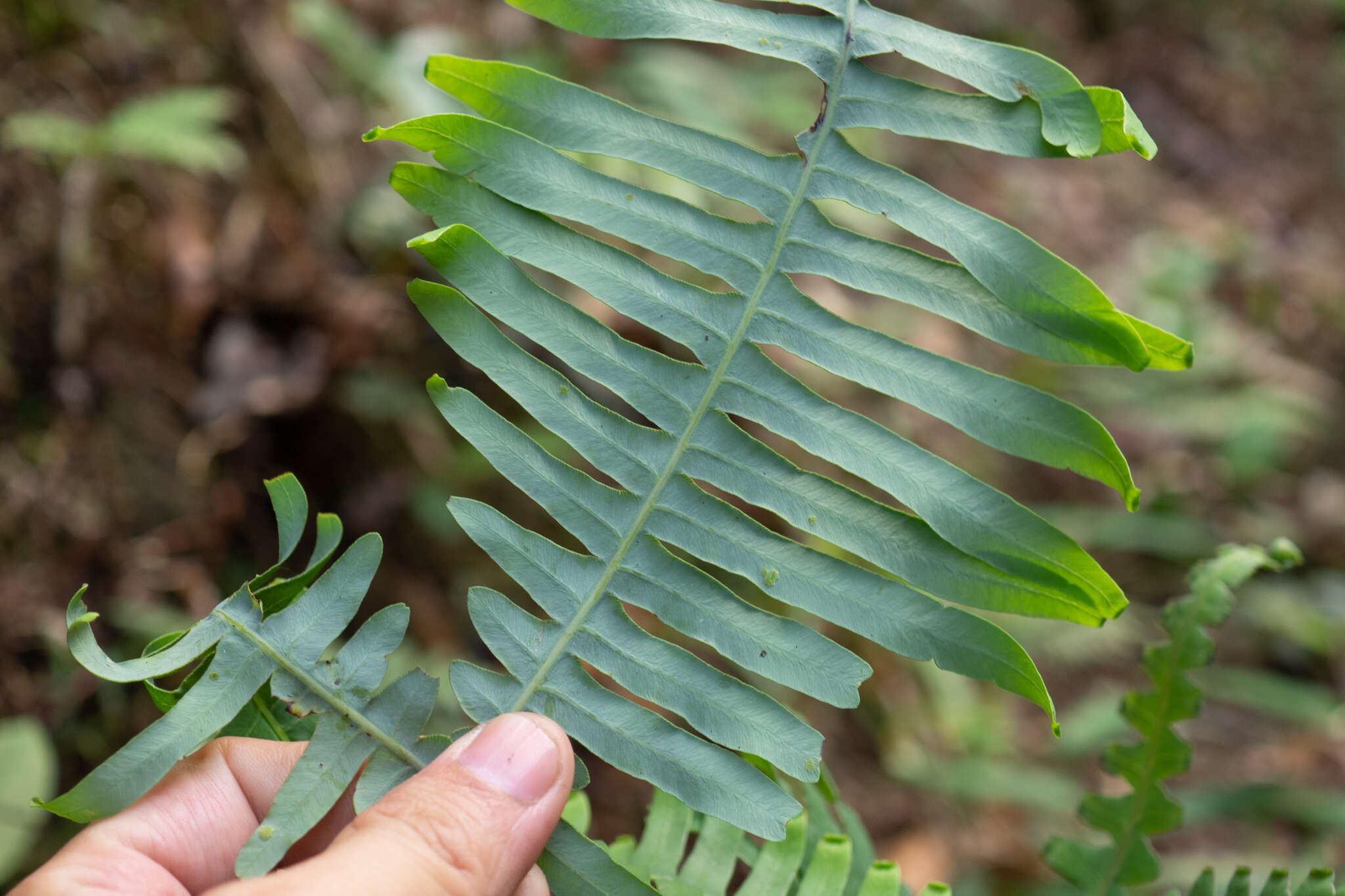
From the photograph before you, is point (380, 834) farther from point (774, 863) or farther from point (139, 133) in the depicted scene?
point (139, 133)

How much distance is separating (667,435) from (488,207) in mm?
329

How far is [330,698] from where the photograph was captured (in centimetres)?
96

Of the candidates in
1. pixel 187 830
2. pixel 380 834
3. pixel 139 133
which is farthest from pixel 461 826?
pixel 139 133

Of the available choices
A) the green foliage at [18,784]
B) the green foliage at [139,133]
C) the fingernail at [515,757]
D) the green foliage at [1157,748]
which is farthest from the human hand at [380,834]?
the green foliage at [139,133]

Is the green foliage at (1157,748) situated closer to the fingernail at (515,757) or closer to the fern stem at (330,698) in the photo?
the fingernail at (515,757)

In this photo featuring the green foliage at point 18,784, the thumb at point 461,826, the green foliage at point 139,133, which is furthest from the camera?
the green foliage at point 139,133

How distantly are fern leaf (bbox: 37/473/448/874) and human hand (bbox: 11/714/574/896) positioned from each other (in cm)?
5

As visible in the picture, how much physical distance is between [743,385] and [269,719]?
660 mm

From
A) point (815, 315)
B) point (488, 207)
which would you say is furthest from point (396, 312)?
point (815, 315)

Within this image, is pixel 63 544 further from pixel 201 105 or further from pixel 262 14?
pixel 262 14

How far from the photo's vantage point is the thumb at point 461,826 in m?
0.82

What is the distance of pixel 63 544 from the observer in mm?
2193

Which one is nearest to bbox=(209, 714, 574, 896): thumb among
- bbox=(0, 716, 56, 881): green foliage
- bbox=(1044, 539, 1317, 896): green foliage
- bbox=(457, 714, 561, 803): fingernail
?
bbox=(457, 714, 561, 803): fingernail

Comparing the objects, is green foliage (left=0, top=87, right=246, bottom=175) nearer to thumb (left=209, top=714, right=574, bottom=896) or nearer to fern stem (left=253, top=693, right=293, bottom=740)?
fern stem (left=253, top=693, right=293, bottom=740)
